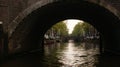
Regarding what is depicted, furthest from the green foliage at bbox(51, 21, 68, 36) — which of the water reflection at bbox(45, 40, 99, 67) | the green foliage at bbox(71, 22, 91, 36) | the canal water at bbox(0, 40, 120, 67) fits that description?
the canal water at bbox(0, 40, 120, 67)

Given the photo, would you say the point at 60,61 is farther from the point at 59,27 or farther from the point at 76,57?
the point at 59,27

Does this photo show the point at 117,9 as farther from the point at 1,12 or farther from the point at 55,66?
the point at 1,12

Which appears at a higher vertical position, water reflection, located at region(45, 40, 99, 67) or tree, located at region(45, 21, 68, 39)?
tree, located at region(45, 21, 68, 39)

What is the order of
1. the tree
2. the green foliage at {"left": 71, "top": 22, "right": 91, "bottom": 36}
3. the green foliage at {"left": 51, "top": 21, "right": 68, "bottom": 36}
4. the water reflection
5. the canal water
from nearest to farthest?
1. the canal water
2. the water reflection
3. the tree
4. the green foliage at {"left": 51, "top": 21, "right": 68, "bottom": 36}
5. the green foliage at {"left": 71, "top": 22, "right": 91, "bottom": 36}

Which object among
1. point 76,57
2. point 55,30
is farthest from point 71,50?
point 55,30

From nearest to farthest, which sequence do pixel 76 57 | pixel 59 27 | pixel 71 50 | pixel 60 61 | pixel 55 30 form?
pixel 60 61
pixel 76 57
pixel 71 50
pixel 55 30
pixel 59 27

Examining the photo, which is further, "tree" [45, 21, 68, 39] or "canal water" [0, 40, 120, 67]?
"tree" [45, 21, 68, 39]

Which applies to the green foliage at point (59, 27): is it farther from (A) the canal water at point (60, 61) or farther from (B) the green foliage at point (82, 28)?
(A) the canal water at point (60, 61)

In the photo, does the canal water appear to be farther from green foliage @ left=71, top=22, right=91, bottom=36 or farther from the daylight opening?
green foliage @ left=71, top=22, right=91, bottom=36

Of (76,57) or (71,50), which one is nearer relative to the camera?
(76,57)

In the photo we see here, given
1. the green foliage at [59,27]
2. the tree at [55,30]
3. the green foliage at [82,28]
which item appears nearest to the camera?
the tree at [55,30]

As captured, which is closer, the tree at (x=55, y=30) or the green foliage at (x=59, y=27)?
the tree at (x=55, y=30)

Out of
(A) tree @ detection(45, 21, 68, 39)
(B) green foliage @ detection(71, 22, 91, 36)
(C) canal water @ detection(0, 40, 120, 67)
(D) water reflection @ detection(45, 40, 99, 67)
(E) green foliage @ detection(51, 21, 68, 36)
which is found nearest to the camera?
(C) canal water @ detection(0, 40, 120, 67)

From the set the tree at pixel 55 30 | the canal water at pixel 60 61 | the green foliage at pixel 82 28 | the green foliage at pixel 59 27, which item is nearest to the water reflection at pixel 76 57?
the canal water at pixel 60 61
